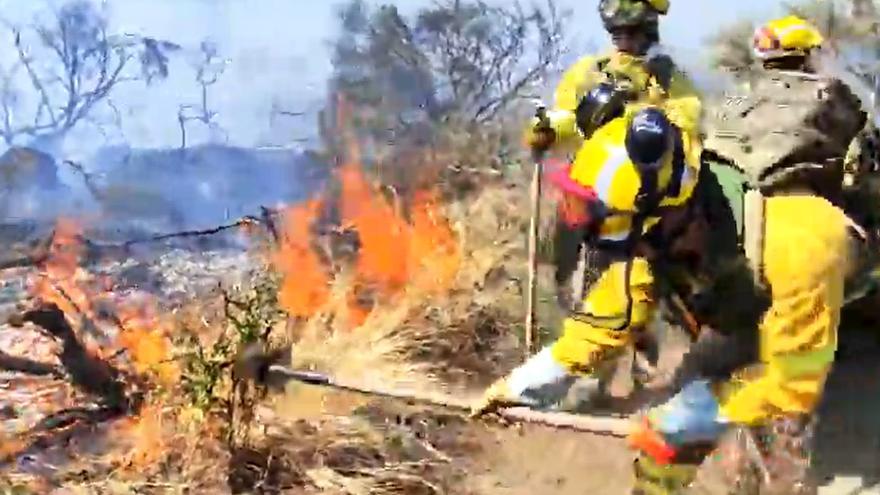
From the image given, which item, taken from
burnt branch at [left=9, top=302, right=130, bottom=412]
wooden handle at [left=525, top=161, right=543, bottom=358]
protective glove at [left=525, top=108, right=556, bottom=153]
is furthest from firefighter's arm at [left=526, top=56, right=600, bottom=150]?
burnt branch at [left=9, top=302, right=130, bottom=412]

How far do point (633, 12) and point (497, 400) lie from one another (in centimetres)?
187

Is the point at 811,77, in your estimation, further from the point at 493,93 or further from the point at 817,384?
the point at 493,93

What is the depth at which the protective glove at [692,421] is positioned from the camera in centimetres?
274

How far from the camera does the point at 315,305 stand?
185 inches

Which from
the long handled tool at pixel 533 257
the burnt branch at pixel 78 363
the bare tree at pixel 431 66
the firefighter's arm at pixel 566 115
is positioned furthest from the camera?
the bare tree at pixel 431 66

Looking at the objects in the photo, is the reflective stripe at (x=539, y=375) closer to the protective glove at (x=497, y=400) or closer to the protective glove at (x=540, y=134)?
the protective glove at (x=497, y=400)

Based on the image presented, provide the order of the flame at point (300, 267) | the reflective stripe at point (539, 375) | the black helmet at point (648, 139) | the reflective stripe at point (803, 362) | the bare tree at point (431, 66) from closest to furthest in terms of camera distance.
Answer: the black helmet at point (648, 139) < the reflective stripe at point (803, 362) < the reflective stripe at point (539, 375) < the flame at point (300, 267) < the bare tree at point (431, 66)

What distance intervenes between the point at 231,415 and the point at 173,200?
1423 millimetres

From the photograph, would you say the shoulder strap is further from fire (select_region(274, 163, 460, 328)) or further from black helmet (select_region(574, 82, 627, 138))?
fire (select_region(274, 163, 460, 328))

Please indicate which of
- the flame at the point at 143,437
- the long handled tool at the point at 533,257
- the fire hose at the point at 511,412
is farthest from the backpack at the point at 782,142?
the flame at the point at 143,437

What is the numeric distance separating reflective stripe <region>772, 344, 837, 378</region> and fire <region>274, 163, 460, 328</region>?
7.87ft

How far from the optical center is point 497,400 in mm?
2986

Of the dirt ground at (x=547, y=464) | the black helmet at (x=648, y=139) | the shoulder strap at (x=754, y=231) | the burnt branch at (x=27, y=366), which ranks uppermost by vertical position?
the black helmet at (x=648, y=139)

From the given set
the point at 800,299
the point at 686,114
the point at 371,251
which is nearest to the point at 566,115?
the point at 371,251
